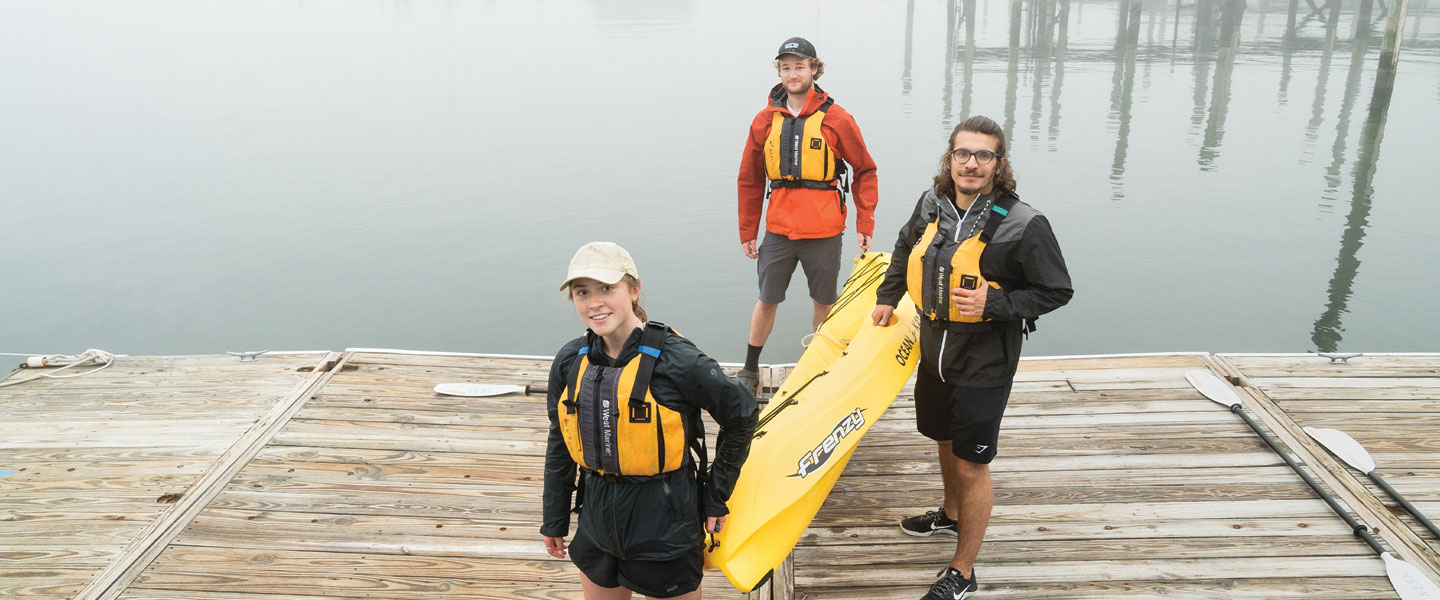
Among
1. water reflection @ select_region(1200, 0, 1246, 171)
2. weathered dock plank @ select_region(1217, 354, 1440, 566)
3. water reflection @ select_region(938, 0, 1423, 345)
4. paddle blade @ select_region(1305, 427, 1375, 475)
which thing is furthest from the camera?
water reflection @ select_region(1200, 0, 1246, 171)

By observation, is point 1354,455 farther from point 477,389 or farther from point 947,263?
point 477,389

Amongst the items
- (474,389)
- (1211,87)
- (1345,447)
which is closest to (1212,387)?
(1345,447)

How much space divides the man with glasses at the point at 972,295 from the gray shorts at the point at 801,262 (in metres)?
1.37

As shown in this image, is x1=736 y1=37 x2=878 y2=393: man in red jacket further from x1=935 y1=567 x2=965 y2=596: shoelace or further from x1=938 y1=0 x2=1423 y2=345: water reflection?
x1=938 y1=0 x2=1423 y2=345: water reflection

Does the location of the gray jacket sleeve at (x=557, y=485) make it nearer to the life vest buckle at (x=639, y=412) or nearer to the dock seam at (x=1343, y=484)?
the life vest buckle at (x=639, y=412)

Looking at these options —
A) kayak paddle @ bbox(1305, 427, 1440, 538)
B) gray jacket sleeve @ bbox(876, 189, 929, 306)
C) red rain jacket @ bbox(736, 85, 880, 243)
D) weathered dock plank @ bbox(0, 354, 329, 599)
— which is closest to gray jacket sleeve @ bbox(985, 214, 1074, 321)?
Result: gray jacket sleeve @ bbox(876, 189, 929, 306)

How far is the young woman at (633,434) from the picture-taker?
2059mm

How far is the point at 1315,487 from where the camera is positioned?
11.2ft

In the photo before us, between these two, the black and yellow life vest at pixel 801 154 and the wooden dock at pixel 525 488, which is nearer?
the wooden dock at pixel 525 488

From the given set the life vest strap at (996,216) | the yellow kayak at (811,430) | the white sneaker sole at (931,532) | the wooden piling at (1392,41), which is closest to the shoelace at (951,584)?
the white sneaker sole at (931,532)

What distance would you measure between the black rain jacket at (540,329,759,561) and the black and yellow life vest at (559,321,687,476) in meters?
0.03

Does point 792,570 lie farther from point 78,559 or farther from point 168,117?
point 168,117

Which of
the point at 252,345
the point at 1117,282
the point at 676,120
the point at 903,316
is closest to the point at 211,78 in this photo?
the point at 676,120

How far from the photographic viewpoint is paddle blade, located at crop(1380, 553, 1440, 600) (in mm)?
2822
